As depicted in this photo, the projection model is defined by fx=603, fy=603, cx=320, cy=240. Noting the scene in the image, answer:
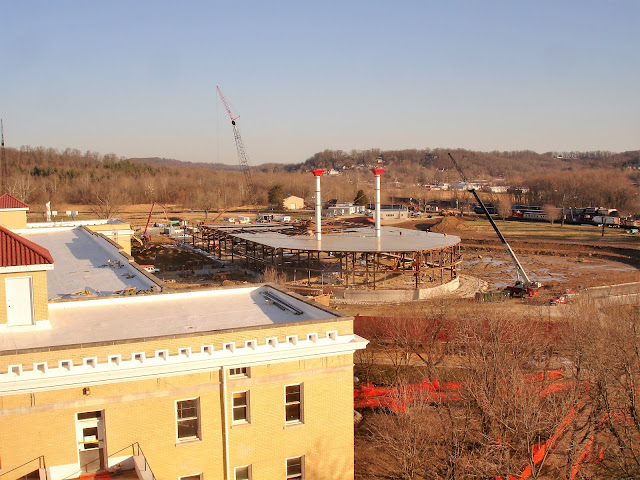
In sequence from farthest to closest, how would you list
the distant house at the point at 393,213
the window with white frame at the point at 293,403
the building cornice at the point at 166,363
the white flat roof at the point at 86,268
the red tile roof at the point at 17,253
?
the distant house at the point at 393,213
the white flat roof at the point at 86,268
the red tile roof at the point at 17,253
the window with white frame at the point at 293,403
the building cornice at the point at 166,363

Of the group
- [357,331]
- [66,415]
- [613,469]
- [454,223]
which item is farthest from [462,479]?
[454,223]

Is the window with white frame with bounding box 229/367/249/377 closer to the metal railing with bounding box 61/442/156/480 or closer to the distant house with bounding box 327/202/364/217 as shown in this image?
the metal railing with bounding box 61/442/156/480

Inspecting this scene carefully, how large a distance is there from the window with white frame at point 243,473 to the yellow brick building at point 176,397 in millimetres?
40

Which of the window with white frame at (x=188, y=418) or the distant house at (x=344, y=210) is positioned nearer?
the window with white frame at (x=188, y=418)

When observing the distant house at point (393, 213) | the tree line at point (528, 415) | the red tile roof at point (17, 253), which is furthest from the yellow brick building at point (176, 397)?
the distant house at point (393, 213)

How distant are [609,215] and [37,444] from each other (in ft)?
296

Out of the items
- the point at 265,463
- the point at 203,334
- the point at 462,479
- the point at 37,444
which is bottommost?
the point at 462,479

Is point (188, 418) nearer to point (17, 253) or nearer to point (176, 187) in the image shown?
point (17, 253)

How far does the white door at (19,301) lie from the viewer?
42.5 ft

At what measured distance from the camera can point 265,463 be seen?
11.8 m

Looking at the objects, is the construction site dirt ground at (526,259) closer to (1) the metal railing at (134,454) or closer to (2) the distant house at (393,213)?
(2) the distant house at (393,213)

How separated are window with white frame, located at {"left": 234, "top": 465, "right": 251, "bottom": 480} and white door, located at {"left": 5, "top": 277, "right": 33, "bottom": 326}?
558 centimetres

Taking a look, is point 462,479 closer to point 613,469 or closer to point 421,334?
point 613,469

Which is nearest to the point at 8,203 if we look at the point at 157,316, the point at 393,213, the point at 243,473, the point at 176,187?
the point at 157,316
